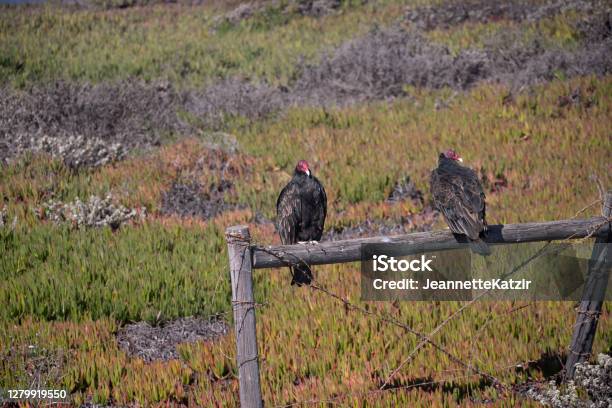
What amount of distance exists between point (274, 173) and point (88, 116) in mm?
5682

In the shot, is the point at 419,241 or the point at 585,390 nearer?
the point at 419,241

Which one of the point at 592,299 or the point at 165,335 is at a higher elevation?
the point at 592,299

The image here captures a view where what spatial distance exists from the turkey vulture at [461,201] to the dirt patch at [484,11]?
52.2 ft

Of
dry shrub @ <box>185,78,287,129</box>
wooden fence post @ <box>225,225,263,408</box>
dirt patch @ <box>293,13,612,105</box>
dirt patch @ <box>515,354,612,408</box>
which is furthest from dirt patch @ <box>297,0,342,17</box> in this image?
wooden fence post @ <box>225,225,263,408</box>

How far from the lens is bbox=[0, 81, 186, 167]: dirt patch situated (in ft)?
47.3

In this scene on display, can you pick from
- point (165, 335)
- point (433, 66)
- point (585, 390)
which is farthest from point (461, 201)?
point (433, 66)

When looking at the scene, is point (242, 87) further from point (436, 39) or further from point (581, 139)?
point (581, 139)

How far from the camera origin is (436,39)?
2005 cm

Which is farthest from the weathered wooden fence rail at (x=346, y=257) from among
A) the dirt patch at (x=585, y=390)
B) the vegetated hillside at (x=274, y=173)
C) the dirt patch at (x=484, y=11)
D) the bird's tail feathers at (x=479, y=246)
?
the dirt patch at (x=484, y=11)

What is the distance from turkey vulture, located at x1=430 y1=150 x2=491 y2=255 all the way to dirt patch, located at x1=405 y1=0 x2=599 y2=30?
15.9 metres

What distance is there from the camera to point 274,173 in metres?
12.3

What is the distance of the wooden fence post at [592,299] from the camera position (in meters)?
5.29

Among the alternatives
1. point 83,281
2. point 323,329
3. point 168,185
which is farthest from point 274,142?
point 323,329

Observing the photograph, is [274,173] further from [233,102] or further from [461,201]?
[461,201]
